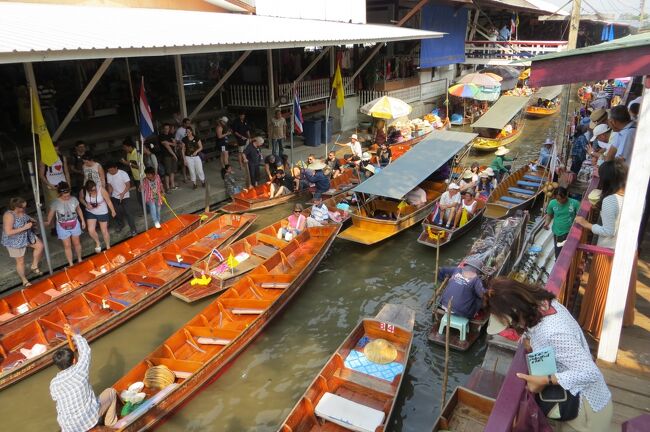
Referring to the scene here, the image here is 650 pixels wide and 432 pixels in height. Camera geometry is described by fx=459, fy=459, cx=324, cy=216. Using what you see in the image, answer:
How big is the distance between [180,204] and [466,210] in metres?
7.79

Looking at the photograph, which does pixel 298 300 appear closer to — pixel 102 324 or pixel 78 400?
pixel 102 324

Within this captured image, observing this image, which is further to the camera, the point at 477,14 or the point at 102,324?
the point at 477,14

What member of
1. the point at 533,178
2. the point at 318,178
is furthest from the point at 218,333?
the point at 533,178

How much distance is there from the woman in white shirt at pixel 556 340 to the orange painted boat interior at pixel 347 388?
3110 millimetres

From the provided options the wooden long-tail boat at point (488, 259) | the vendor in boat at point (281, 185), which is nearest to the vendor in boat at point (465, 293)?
the wooden long-tail boat at point (488, 259)

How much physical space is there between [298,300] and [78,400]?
4.73 m

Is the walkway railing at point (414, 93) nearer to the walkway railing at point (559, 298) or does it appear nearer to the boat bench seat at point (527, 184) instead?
the boat bench seat at point (527, 184)

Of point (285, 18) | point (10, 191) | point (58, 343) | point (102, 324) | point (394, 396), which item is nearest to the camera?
point (394, 396)

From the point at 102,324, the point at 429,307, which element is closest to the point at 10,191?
the point at 102,324

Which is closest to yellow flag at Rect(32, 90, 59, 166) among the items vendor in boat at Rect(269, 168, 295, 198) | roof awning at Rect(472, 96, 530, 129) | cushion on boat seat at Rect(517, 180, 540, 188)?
vendor in boat at Rect(269, 168, 295, 198)

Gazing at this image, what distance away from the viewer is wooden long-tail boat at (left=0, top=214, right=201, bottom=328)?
8.22m

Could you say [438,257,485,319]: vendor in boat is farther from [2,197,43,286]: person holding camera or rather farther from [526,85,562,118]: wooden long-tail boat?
[526,85,562,118]: wooden long-tail boat

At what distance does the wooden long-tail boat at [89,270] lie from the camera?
8219 millimetres

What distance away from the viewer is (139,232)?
11.7 metres
